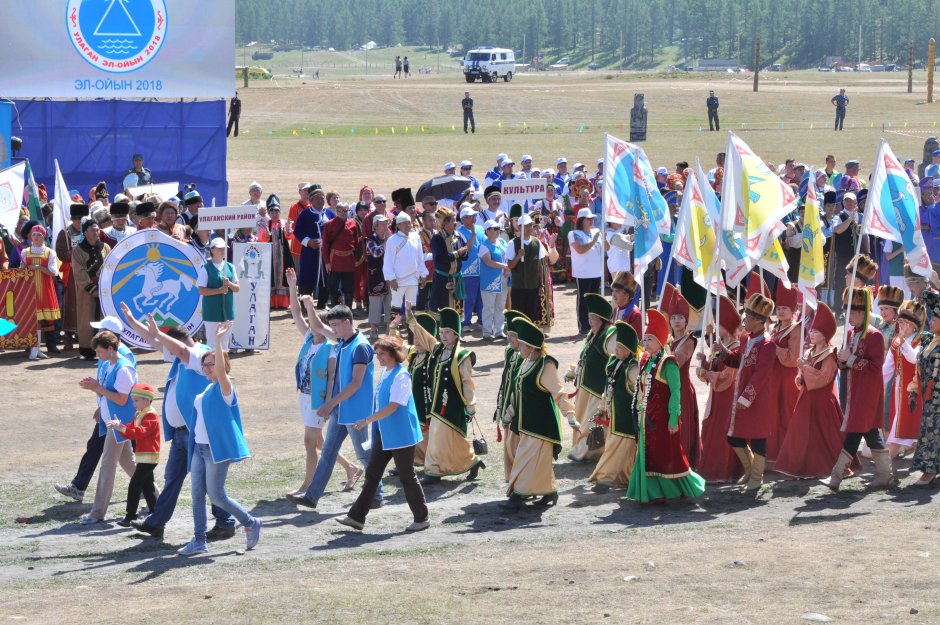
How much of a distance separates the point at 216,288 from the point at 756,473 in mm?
6687

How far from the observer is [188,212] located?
1822 cm

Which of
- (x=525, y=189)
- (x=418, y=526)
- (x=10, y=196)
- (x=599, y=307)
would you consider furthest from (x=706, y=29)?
(x=418, y=526)

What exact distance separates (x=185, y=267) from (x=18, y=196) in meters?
2.74

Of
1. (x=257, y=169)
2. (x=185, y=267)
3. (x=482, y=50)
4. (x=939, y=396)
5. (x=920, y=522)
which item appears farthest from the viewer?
(x=482, y=50)

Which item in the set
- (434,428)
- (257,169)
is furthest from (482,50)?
(434,428)

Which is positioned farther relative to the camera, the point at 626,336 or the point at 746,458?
the point at 746,458

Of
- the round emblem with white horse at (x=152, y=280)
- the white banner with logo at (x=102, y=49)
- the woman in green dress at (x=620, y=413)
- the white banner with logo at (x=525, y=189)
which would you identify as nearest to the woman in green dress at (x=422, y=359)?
the woman in green dress at (x=620, y=413)

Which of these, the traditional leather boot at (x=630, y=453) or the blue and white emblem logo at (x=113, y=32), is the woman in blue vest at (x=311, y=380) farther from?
the blue and white emblem logo at (x=113, y=32)

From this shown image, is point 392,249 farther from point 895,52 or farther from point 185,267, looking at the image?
point 895,52

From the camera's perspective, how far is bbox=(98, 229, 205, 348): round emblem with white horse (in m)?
15.2

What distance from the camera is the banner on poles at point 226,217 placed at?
51.7 ft

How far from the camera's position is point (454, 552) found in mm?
9453

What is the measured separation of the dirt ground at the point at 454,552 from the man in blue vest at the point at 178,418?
6.0 inches

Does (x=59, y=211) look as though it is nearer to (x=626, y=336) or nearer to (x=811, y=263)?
(x=626, y=336)
